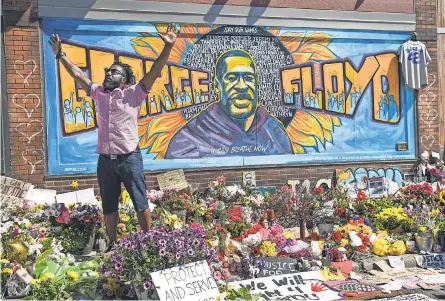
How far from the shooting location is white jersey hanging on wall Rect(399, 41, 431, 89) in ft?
36.8

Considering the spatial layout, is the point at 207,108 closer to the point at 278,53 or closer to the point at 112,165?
the point at 278,53

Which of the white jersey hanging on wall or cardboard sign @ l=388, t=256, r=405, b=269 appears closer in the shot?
cardboard sign @ l=388, t=256, r=405, b=269

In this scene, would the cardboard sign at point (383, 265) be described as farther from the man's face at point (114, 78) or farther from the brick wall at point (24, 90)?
the brick wall at point (24, 90)

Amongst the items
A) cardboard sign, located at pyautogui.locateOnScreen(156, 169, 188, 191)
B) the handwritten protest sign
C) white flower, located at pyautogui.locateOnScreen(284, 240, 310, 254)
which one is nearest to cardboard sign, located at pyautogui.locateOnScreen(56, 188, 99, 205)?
the handwritten protest sign

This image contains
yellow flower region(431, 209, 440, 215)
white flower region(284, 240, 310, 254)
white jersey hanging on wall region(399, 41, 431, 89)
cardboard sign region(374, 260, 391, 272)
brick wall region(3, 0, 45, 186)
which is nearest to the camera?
white flower region(284, 240, 310, 254)

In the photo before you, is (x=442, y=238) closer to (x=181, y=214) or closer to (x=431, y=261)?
(x=431, y=261)

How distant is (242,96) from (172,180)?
1.93 metres

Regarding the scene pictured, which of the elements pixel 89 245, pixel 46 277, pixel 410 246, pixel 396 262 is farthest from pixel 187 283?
pixel 410 246

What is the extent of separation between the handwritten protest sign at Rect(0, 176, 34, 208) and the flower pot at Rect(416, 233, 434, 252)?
5499 mm

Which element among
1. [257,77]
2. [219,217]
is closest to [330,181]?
[257,77]

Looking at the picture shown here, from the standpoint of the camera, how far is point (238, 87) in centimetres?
1030

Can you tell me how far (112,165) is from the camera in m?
6.14

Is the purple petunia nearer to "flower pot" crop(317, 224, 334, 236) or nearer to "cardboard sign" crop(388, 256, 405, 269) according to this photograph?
"cardboard sign" crop(388, 256, 405, 269)

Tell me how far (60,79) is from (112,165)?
362 centimetres
